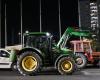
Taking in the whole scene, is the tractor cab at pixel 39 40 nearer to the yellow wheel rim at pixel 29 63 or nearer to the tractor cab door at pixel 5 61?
the yellow wheel rim at pixel 29 63

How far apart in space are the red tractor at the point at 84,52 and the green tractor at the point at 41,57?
10.6 feet

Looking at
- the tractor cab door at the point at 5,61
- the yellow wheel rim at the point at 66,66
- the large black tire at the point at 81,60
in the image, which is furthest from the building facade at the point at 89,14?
the yellow wheel rim at the point at 66,66

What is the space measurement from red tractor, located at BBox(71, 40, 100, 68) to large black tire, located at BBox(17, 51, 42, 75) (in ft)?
16.5

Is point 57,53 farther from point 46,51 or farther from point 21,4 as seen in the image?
point 21,4

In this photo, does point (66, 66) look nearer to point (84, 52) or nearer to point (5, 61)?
point (5, 61)

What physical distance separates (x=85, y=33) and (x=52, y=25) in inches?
245

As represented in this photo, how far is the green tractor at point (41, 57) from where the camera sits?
21.7 meters

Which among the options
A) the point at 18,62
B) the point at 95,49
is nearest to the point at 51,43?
the point at 18,62

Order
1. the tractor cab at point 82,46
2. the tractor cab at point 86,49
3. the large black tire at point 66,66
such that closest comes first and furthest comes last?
the large black tire at point 66,66 → the tractor cab at point 86,49 → the tractor cab at point 82,46

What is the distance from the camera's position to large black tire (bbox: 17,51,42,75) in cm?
2158

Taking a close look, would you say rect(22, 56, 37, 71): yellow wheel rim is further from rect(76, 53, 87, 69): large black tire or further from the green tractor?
rect(76, 53, 87, 69): large black tire

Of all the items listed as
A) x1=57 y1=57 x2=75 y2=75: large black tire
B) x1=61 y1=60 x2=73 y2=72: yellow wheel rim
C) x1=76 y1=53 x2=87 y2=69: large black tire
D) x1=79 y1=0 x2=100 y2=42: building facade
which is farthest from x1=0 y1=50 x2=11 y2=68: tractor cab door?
x1=79 y1=0 x2=100 y2=42: building facade

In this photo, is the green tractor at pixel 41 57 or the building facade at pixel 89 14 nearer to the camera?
the green tractor at pixel 41 57

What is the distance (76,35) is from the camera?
27.8 m
